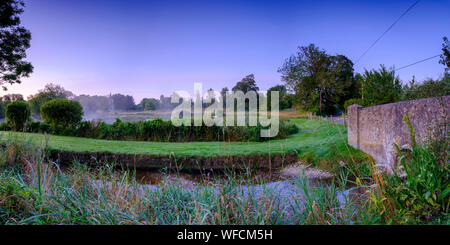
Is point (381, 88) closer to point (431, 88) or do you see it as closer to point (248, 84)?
point (431, 88)

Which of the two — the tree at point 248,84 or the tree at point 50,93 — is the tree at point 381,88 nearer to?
the tree at point 248,84

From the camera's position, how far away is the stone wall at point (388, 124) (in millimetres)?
2671

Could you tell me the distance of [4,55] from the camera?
7.95 ft

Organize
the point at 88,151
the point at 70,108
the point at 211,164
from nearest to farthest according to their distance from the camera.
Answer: the point at 88,151, the point at 211,164, the point at 70,108

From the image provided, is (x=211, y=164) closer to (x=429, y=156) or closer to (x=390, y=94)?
(x=429, y=156)

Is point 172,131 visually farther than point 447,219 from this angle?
Yes

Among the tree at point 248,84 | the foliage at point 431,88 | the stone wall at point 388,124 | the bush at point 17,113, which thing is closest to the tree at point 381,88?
the foliage at point 431,88

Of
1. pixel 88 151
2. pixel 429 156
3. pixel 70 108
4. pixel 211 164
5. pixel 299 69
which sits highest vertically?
pixel 299 69

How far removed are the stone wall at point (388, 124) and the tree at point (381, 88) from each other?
5.85ft
